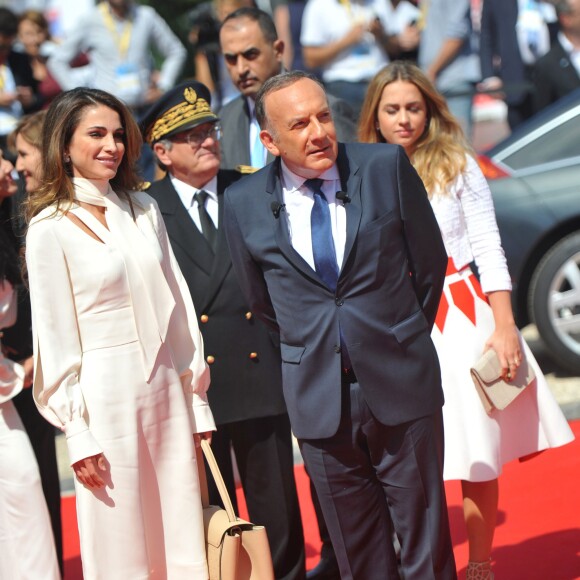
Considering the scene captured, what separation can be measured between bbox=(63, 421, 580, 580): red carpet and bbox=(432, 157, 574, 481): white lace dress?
64cm

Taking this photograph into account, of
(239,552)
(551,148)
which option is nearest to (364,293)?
(239,552)

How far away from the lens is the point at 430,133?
16.5 feet

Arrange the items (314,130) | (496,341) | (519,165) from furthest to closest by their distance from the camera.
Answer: (519,165)
(496,341)
(314,130)

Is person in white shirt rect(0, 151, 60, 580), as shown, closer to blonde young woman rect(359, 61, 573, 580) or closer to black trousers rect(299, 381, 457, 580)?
black trousers rect(299, 381, 457, 580)

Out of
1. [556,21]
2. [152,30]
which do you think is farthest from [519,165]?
[152,30]

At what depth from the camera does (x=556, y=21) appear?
10453 mm

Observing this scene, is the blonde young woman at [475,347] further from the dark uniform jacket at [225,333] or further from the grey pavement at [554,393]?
the grey pavement at [554,393]

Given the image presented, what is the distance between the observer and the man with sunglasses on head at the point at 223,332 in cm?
501

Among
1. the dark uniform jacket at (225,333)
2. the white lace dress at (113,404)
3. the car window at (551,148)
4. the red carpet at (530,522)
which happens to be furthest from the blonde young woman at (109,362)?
the car window at (551,148)

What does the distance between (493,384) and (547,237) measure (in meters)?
3.29

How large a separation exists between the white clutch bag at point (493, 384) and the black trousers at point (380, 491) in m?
0.57

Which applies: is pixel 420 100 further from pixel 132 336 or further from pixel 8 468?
pixel 8 468

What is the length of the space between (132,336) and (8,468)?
109cm

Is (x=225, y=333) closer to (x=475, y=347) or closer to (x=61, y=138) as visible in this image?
(x=475, y=347)
